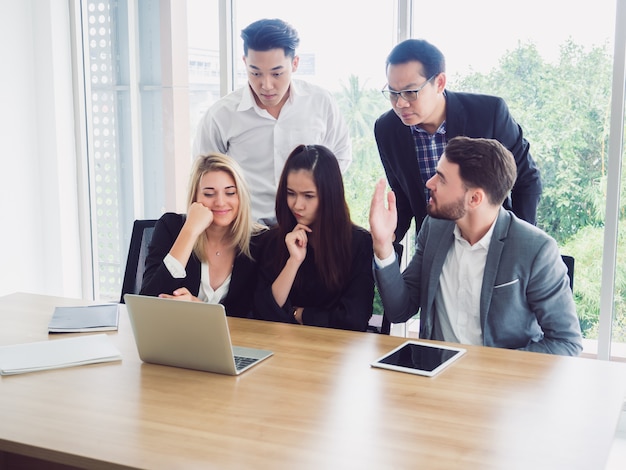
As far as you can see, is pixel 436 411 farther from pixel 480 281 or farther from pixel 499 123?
pixel 499 123

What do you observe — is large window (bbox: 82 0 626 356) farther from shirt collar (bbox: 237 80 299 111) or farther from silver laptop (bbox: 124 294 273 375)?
silver laptop (bbox: 124 294 273 375)

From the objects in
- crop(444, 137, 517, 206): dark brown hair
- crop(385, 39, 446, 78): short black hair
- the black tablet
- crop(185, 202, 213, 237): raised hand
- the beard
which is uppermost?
crop(385, 39, 446, 78): short black hair

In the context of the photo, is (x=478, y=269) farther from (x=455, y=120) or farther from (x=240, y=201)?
(x=240, y=201)

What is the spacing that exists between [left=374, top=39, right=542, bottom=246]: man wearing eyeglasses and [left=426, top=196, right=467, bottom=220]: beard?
532 millimetres

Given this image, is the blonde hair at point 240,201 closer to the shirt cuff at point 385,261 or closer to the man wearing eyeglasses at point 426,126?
the shirt cuff at point 385,261

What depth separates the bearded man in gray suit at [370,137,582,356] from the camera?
2182 mm

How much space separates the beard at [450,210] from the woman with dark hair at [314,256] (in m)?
0.29

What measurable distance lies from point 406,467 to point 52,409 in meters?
0.79

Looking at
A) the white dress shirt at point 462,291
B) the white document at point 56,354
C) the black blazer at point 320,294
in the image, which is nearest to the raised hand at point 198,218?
the black blazer at point 320,294

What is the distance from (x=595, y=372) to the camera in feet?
5.96

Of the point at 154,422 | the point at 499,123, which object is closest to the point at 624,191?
the point at 499,123

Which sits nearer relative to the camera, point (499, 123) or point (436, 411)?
point (436, 411)

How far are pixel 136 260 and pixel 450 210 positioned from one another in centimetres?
119

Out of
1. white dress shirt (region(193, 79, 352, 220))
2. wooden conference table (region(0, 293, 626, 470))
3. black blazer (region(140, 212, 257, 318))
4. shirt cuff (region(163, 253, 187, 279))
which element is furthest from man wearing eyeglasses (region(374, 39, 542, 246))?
wooden conference table (region(0, 293, 626, 470))
